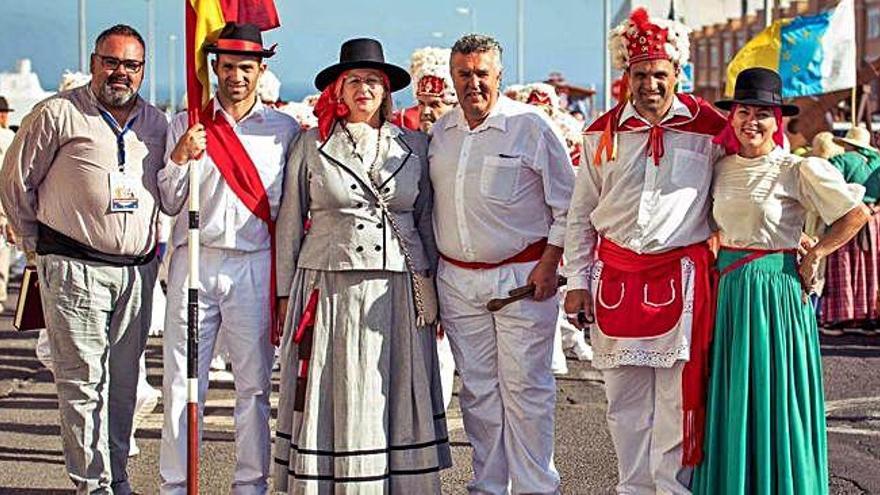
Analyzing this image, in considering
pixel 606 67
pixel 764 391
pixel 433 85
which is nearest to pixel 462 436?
pixel 433 85

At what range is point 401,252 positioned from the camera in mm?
6395

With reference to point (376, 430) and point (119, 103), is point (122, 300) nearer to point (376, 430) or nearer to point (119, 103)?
point (119, 103)

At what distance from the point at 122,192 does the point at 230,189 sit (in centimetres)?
51

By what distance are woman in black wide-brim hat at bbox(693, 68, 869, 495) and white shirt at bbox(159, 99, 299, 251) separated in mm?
1968

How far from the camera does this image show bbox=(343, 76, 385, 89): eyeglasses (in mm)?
6336

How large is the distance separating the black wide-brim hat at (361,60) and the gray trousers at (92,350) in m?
1.32

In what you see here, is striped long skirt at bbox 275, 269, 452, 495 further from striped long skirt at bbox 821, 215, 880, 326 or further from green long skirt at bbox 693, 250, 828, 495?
striped long skirt at bbox 821, 215, 880, 326

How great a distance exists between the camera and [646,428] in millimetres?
Answer: 6188

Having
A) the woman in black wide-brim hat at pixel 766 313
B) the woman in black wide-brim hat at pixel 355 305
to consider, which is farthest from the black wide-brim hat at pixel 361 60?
the woman in black wide-brim hat at pixel 766 313

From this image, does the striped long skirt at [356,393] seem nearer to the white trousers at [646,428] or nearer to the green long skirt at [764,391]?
the white trousers at [646,428]

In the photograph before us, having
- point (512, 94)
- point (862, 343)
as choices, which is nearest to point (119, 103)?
point (512, 94)

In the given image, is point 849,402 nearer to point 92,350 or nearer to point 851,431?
point 851,431

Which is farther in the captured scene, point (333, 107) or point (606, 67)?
point (606, 67)

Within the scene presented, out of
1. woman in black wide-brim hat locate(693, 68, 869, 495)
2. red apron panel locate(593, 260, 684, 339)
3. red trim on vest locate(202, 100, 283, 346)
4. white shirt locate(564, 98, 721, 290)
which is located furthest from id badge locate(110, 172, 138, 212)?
woman in black wide-brim hat locate(693, 68, 869, 495)
